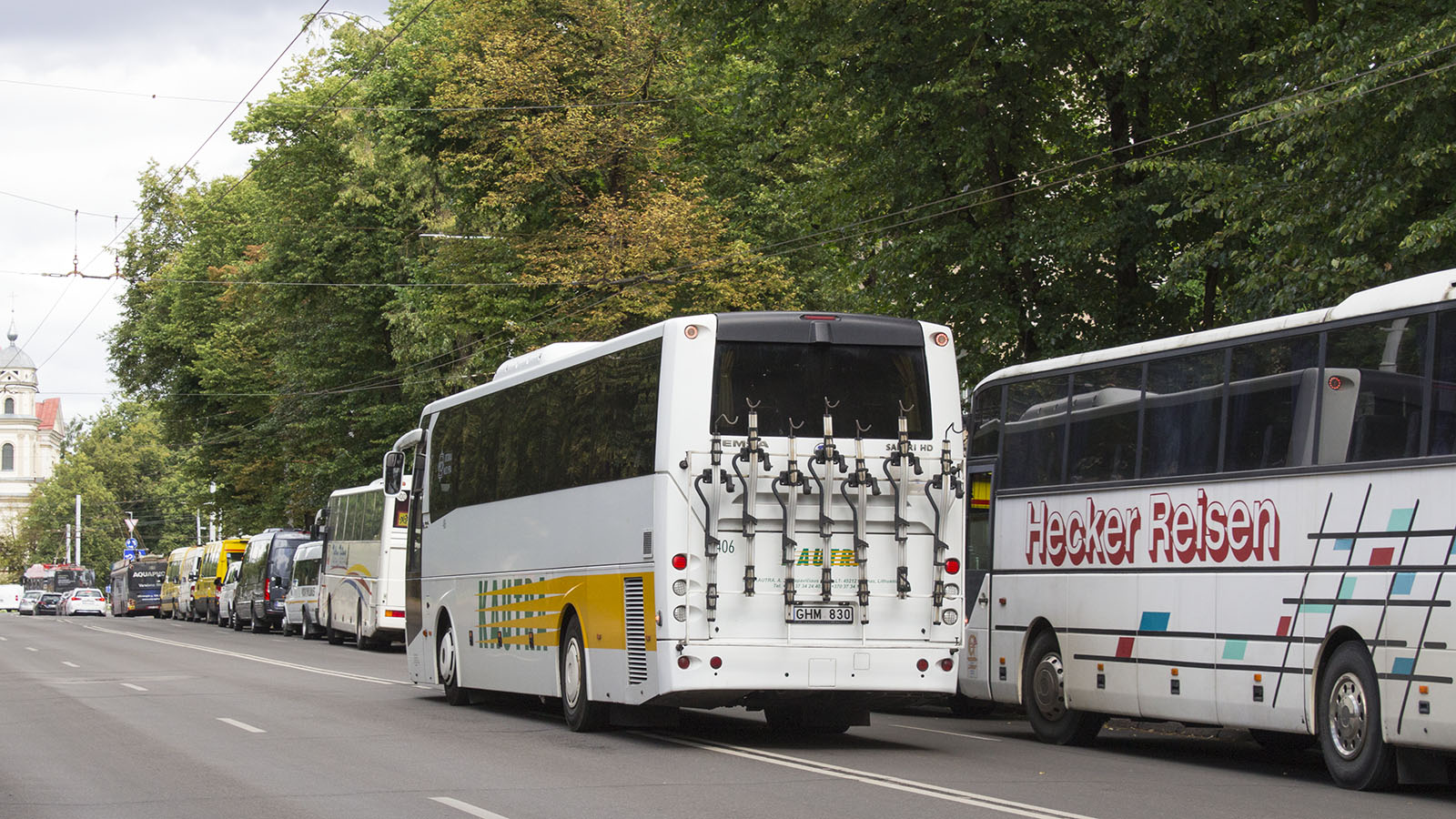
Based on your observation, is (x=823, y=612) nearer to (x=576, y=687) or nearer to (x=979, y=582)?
(x=576, y=687)

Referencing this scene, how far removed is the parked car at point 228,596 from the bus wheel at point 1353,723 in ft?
160

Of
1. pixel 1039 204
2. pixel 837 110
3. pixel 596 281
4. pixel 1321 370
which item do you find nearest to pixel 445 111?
pixel 596 281

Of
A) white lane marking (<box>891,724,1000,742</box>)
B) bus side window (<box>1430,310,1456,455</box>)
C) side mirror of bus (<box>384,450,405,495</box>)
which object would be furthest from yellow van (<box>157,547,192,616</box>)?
bus side window (<box>1430,310,1456,455</box>)

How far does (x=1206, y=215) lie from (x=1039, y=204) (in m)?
2.53

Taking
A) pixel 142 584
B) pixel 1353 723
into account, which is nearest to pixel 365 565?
pixel 1353 723

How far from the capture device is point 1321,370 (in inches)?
527

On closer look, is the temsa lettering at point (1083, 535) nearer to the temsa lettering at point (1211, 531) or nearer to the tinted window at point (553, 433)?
the temsa lettering at point (1211, 531)

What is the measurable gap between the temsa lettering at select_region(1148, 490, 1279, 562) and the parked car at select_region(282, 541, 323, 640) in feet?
108

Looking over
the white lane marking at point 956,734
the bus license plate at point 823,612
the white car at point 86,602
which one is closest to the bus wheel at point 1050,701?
the white lane marking at point 956,734

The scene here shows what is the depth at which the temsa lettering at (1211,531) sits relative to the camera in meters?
13.9

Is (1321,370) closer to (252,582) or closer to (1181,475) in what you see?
(1181,475)

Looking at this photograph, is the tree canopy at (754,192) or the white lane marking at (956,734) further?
the tree canopy at (754,192)

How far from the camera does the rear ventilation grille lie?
14828mm

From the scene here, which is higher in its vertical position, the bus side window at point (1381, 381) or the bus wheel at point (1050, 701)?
the bus side window at point (1381, 381)
